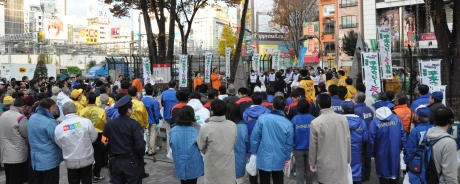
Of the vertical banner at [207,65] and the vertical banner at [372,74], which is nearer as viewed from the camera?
the vertical banner at [372,74]

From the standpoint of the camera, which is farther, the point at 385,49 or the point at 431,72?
the point at 385,49

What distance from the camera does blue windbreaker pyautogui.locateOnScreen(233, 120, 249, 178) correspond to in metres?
6.06

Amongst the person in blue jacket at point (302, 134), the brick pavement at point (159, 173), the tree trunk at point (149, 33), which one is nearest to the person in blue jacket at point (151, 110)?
the brick pavement at point (159, 173)

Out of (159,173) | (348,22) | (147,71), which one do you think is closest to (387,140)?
(159,173)

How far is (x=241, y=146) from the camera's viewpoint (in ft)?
20.1

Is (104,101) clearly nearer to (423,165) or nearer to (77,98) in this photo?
(77,98)

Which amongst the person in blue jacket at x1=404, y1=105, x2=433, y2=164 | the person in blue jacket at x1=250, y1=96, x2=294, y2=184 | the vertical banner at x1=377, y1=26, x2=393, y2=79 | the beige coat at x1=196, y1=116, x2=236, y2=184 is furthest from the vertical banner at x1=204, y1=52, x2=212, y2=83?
the person in blue jacket at x1=404, y1=105, x2=433, y2=164

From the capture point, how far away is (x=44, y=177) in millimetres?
6320

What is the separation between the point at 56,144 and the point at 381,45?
7877 millimetres

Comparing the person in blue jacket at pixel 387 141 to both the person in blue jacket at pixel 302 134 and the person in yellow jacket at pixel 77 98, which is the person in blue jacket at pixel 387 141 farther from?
the person in yellow jacket at pixel 77 98

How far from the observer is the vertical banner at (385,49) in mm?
10219

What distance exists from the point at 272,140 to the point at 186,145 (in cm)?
131

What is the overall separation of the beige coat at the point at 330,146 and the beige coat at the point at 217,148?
1125 mm

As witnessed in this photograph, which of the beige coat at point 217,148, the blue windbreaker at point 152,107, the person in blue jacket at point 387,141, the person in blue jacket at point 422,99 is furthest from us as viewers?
the blue windbreaker at point 152,107
